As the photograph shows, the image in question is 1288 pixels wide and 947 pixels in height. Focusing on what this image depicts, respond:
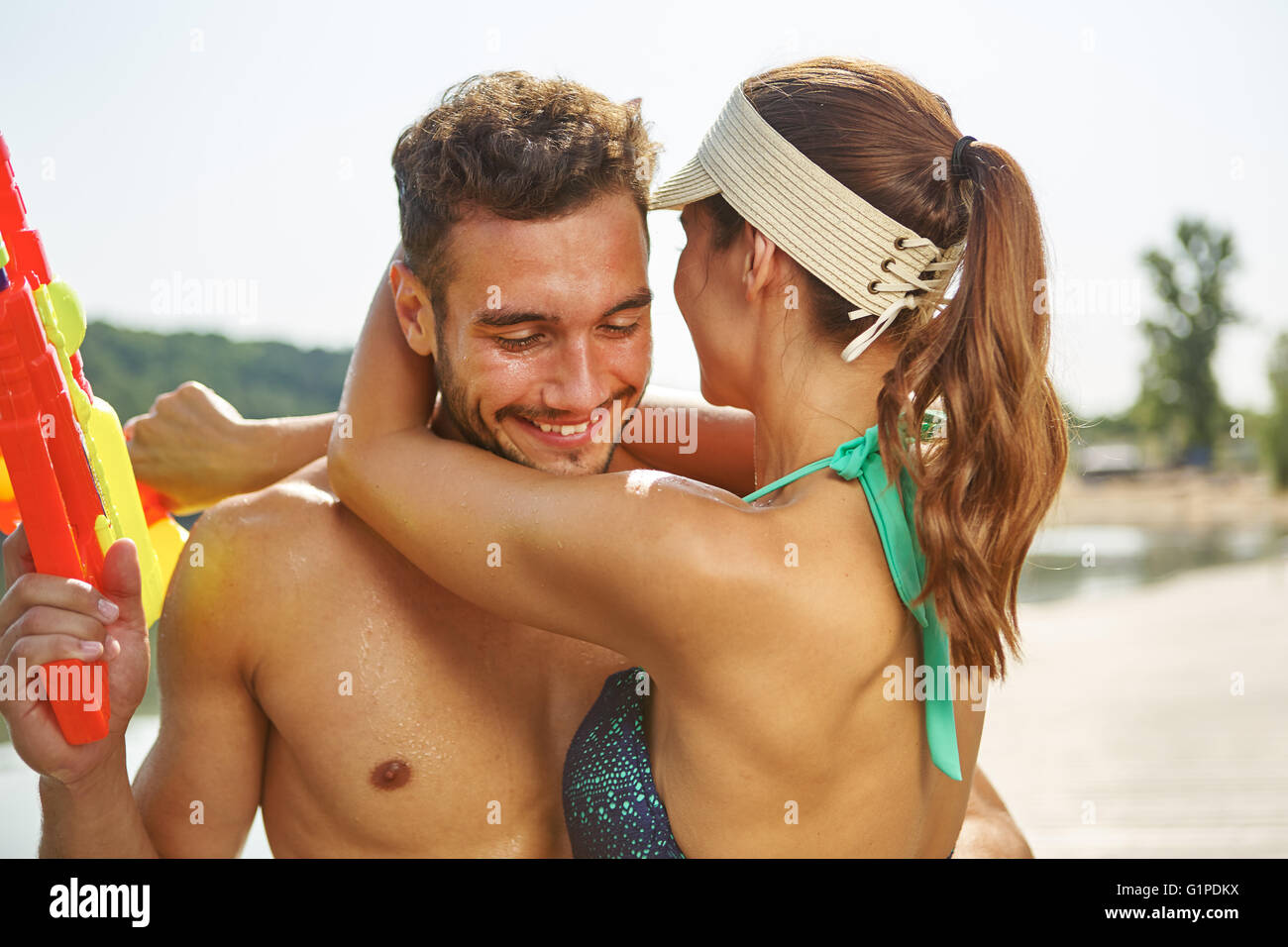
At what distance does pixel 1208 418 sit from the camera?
41.0 m

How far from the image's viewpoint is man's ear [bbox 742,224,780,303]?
1.68m

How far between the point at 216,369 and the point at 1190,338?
37.2 meters

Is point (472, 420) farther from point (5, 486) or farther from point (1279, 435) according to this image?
point (1279, 435)

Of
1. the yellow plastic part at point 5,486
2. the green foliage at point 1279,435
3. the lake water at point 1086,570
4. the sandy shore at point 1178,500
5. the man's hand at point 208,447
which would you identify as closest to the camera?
the yellow plastic part at point 5,486

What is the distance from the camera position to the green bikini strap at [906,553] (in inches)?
60.5

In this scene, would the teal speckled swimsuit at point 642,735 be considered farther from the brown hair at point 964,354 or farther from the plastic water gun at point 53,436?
the plastic water gun at point 53,436

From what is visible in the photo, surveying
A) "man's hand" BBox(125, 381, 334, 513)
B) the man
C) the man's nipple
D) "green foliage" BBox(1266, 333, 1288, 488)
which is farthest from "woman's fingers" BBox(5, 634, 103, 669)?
"green foliage" BBox(1266, 333, 1288, 488)

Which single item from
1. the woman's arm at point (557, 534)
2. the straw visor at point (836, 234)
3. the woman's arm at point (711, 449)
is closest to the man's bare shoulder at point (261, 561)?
the woman's arm at point (557, 534)

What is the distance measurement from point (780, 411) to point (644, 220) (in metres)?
0.47

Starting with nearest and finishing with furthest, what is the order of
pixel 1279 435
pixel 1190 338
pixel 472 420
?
pixel 472 420, pixel 1279 435, pixel 1190 338

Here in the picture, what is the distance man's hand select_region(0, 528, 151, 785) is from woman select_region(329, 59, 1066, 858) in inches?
15.4

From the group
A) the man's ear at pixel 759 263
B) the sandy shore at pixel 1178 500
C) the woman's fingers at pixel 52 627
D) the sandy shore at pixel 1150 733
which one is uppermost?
the sandy shore at pixel 1178 500

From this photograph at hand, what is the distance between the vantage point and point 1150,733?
8430 mm

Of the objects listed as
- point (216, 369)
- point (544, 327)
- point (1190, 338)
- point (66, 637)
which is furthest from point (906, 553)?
point (1190, 338)
